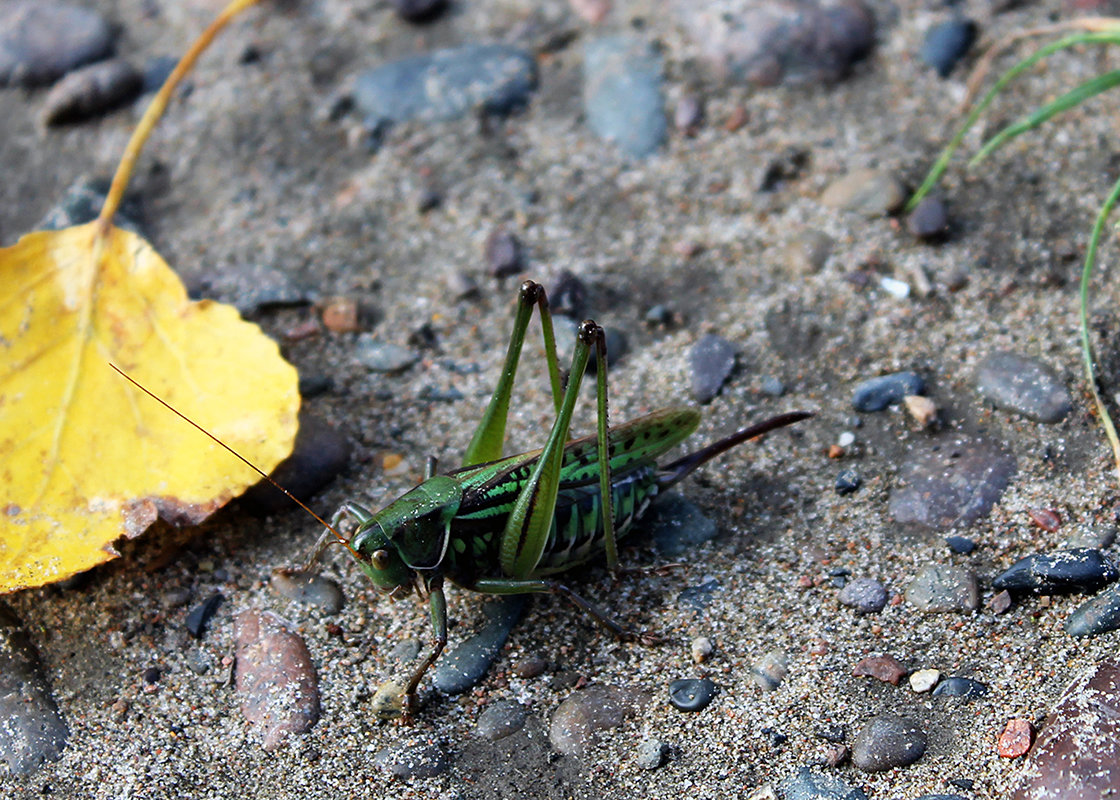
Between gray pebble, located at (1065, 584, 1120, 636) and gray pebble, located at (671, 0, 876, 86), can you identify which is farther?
gray pebble, located at (671, 0, 876, 86)

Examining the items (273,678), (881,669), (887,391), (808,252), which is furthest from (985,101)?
(273,678)

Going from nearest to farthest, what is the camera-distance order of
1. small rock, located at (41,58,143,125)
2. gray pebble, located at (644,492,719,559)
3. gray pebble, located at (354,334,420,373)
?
gray pebble, located at (644,492,719,559) → gray pebble, located at (354,334,420,373) → small rock, located at (41,58,143,125)

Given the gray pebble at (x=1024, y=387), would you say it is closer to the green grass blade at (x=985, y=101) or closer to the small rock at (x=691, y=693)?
the green grass blade at (x=985, y=101)

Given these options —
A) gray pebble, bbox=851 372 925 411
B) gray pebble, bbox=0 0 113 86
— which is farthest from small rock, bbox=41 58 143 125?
gray pebble, bbox=851 372 925 411

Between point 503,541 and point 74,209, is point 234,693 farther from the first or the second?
point 74,209

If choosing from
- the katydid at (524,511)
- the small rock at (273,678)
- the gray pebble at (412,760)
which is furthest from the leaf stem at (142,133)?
the gray pebble at (412,760)

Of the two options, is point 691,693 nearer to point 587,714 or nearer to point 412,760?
point 587,714

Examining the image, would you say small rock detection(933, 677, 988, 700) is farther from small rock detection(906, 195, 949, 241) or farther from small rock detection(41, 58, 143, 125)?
small rock detection(41, 58, 143, 125)
